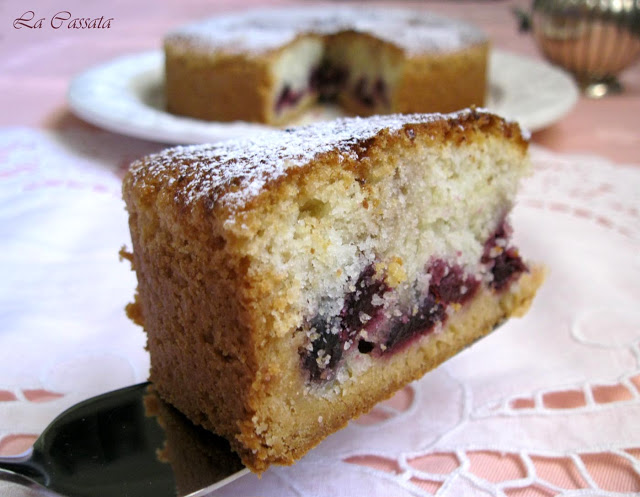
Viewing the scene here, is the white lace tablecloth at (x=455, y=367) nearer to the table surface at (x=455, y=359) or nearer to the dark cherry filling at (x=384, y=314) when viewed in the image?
the table surface at (x=455, y=359)

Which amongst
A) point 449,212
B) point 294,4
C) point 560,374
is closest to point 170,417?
point 449,212

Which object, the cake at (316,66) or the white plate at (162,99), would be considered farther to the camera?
the cake at (316,66)

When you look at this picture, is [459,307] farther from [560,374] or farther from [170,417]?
[170,417]

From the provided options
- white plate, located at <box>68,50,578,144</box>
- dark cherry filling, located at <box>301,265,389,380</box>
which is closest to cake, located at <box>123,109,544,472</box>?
dark cherry filling, located at <box>301,265,389,380</box>

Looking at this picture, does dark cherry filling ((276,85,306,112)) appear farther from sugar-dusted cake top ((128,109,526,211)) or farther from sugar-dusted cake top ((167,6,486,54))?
sugar-dusted cake top ((128,109,526,211))

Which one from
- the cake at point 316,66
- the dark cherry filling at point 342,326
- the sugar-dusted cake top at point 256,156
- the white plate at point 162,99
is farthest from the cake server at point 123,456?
the cake at point 316,66

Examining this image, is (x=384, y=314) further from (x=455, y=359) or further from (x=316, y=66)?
(x=316, y=66)
